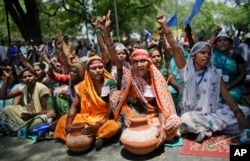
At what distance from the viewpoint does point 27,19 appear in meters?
14.7

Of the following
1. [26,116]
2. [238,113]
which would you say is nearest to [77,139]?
[26,116]

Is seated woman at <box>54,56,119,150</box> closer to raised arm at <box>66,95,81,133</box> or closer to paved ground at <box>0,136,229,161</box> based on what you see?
raised arm at <box>66,95,81,133</box>

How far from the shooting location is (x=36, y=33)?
14.8 m

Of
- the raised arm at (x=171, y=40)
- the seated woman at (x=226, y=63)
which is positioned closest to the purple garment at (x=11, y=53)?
the seated woman at (x=226, y=63)

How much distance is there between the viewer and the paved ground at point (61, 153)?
146 inches

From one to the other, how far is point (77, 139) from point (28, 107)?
1.67 metres

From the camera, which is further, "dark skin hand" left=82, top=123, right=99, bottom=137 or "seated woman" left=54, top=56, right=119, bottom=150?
"seated woman" left=54, top=56, right=119, bottom=150

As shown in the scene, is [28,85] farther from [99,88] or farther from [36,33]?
[36,33]

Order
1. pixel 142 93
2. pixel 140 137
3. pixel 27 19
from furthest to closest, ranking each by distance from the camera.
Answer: pixel 27 19
pixel 142 93
pixel 140 137

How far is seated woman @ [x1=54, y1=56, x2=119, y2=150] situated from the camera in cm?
429

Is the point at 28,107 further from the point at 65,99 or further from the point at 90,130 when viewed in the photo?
the point at 90,130

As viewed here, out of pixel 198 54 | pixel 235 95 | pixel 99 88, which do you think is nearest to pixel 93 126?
pixel 99 88

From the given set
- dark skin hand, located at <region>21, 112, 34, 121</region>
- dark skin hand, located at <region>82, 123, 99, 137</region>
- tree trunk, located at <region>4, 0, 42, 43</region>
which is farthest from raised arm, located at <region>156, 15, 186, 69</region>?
tree trunk, located at <region>4, 0, 42, 43</region>

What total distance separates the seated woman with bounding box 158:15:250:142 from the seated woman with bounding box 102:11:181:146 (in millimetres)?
304
